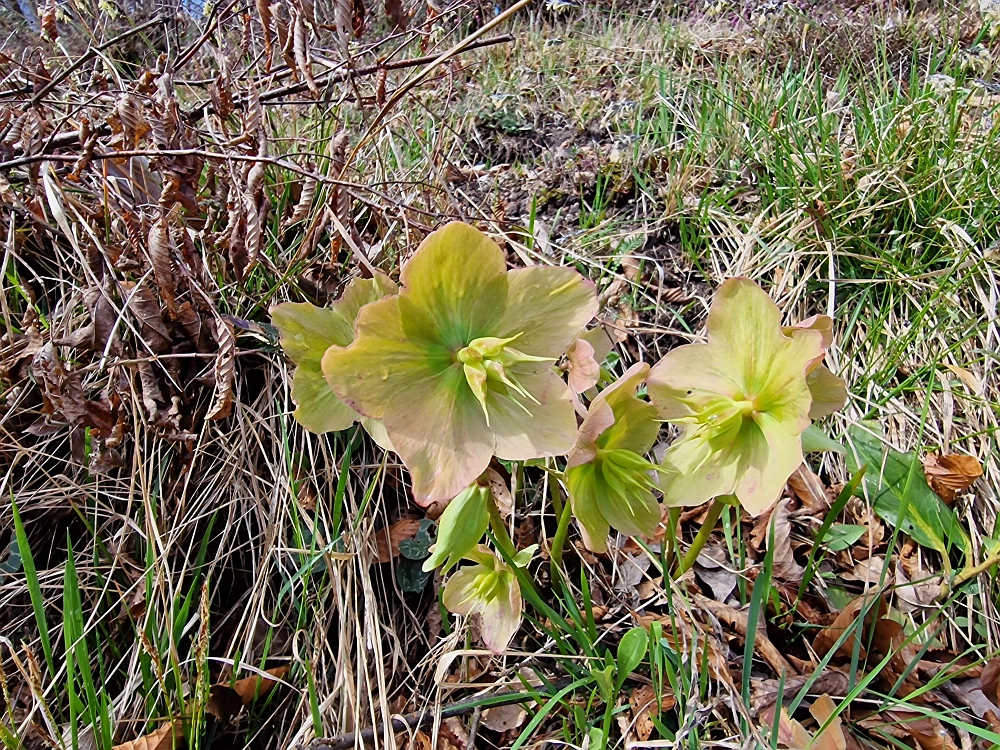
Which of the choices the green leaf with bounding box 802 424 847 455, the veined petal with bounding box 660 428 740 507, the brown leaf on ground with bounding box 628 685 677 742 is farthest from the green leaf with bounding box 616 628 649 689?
the green leaf with bounding box 802 424 847 455

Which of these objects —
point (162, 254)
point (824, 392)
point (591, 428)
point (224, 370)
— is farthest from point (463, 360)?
point (162, 254)

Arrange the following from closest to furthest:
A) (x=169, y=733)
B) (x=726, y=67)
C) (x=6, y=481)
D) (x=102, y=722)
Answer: (x=102, y=722) < (x=169, y=733) < (x=6, y=481) < (x=726, y=67)

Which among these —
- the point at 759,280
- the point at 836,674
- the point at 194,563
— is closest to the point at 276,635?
the point at 194,563

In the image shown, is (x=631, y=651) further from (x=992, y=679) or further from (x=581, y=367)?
(x=992, y=679)

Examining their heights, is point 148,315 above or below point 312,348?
below

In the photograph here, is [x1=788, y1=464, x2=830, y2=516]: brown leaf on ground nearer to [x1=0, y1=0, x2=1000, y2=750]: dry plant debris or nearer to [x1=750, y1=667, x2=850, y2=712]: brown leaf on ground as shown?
[x1=0, y1=0, x2=1000, y2=750]: dry plant debris

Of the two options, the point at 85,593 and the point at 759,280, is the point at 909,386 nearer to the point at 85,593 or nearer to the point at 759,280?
the point at 759,280

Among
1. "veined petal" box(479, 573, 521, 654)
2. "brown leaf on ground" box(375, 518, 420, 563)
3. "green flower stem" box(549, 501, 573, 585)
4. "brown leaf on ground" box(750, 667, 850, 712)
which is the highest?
"green flower stem" box(549, 501, 573, 585)
